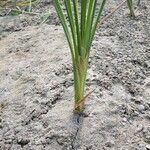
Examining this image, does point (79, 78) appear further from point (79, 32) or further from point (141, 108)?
point (141, 108)

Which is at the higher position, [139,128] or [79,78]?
[79,78]

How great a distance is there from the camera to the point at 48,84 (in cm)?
136

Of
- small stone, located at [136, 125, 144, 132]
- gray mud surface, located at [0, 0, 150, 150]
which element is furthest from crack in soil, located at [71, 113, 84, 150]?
small stone, located at [136, 125, 144, 132]

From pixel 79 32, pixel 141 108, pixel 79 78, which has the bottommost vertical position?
pixel 141 108

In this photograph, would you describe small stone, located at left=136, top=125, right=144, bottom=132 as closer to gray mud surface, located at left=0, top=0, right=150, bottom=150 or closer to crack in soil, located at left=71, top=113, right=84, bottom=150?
gray mud surface, located at left=0, top=0, right=150, bottom=150

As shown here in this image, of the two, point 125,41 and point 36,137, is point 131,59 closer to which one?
point 125,41

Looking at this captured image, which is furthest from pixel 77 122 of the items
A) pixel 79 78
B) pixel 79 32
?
pixel 79 32

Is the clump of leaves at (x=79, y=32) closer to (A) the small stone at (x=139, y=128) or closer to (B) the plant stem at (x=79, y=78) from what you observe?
(B) the plant stem at (x=79, y=78)

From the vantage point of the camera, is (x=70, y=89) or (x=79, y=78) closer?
(x=79, y=78)

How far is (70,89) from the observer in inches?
51.9

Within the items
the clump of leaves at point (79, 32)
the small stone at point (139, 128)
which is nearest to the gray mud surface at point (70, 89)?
the small stone at point (139, 128)

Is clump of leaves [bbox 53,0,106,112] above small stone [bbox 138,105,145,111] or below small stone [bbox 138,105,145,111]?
above

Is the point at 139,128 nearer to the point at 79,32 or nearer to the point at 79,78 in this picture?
the point at 79,78

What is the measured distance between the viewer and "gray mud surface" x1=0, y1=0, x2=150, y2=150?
1.14 meters
